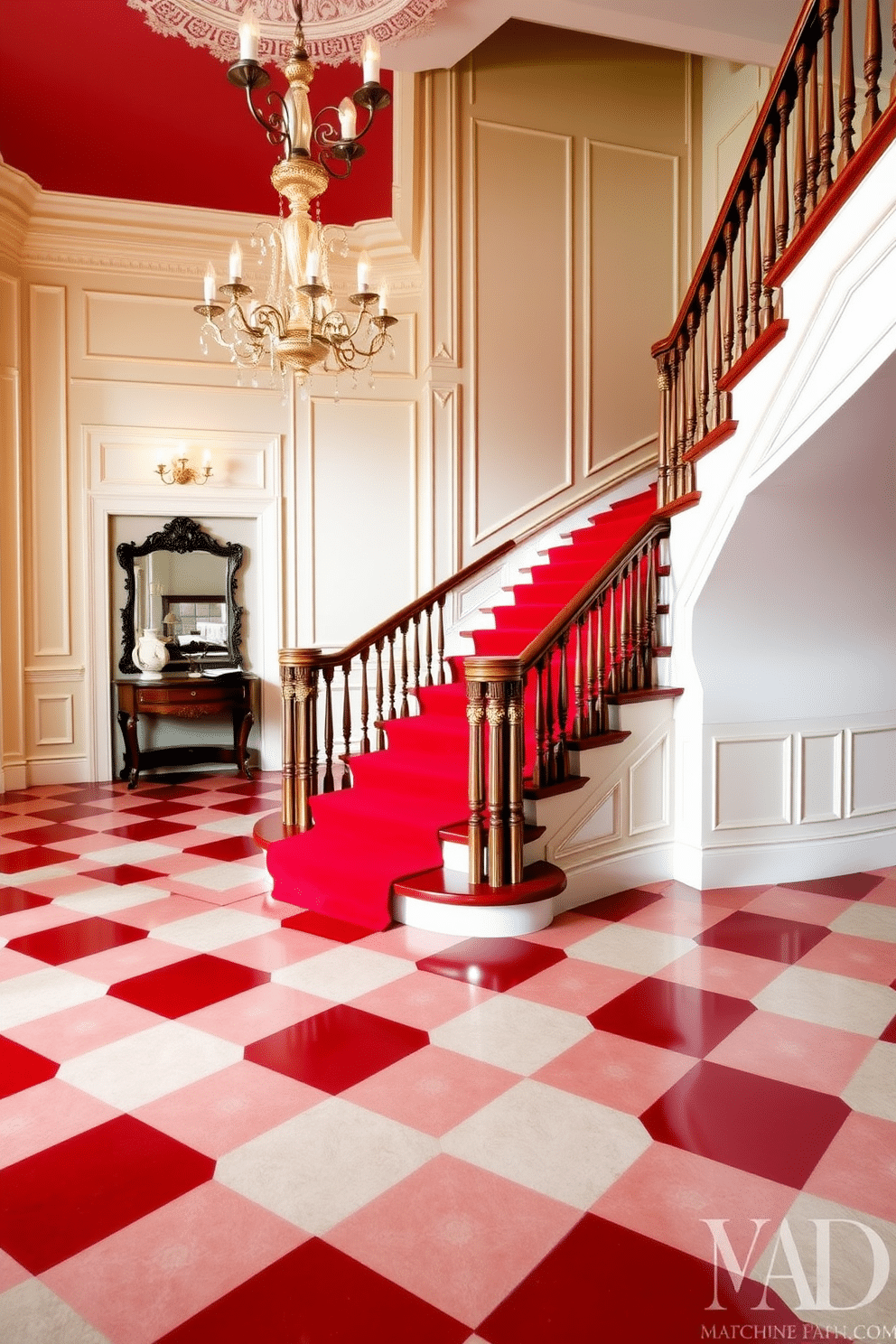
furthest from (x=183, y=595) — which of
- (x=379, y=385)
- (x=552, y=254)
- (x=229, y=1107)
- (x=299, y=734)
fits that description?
(x=229, y=1107)

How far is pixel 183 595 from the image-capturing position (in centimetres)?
735

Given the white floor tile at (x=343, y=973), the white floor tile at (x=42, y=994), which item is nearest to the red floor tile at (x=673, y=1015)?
the white floor tile at (x=343, y=973)

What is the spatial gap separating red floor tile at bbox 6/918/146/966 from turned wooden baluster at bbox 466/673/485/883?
1.36 m

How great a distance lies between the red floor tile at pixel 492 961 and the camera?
3209 millimetres

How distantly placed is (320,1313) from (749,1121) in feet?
3.84

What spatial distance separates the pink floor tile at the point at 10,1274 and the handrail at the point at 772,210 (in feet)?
10.9

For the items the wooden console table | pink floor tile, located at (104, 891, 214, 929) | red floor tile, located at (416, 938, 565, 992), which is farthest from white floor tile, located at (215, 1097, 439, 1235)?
the wooden console table

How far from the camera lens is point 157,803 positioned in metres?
6.37

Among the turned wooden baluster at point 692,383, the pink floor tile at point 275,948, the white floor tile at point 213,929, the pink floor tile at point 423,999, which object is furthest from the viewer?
the turned wooden baluster at point 692,383

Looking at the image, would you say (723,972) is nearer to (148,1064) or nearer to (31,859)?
(148,1064)

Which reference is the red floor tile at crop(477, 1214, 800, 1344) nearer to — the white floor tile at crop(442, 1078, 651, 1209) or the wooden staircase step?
the white floor tile at crop(442, 1078, 651, 1209)

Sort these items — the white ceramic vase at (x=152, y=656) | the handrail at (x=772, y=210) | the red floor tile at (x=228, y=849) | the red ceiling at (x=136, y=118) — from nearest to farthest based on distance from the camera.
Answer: the handrail at (x=772, y=210)
the red floor tile at (x=228, y=849)
the red ceiling at (x=136, y=118)
the white ceramic vase at (x=152, y=656)

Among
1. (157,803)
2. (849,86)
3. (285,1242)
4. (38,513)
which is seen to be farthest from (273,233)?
(285,1242)

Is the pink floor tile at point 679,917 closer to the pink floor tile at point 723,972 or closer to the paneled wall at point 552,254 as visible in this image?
the pink floor tile at point 723,972
